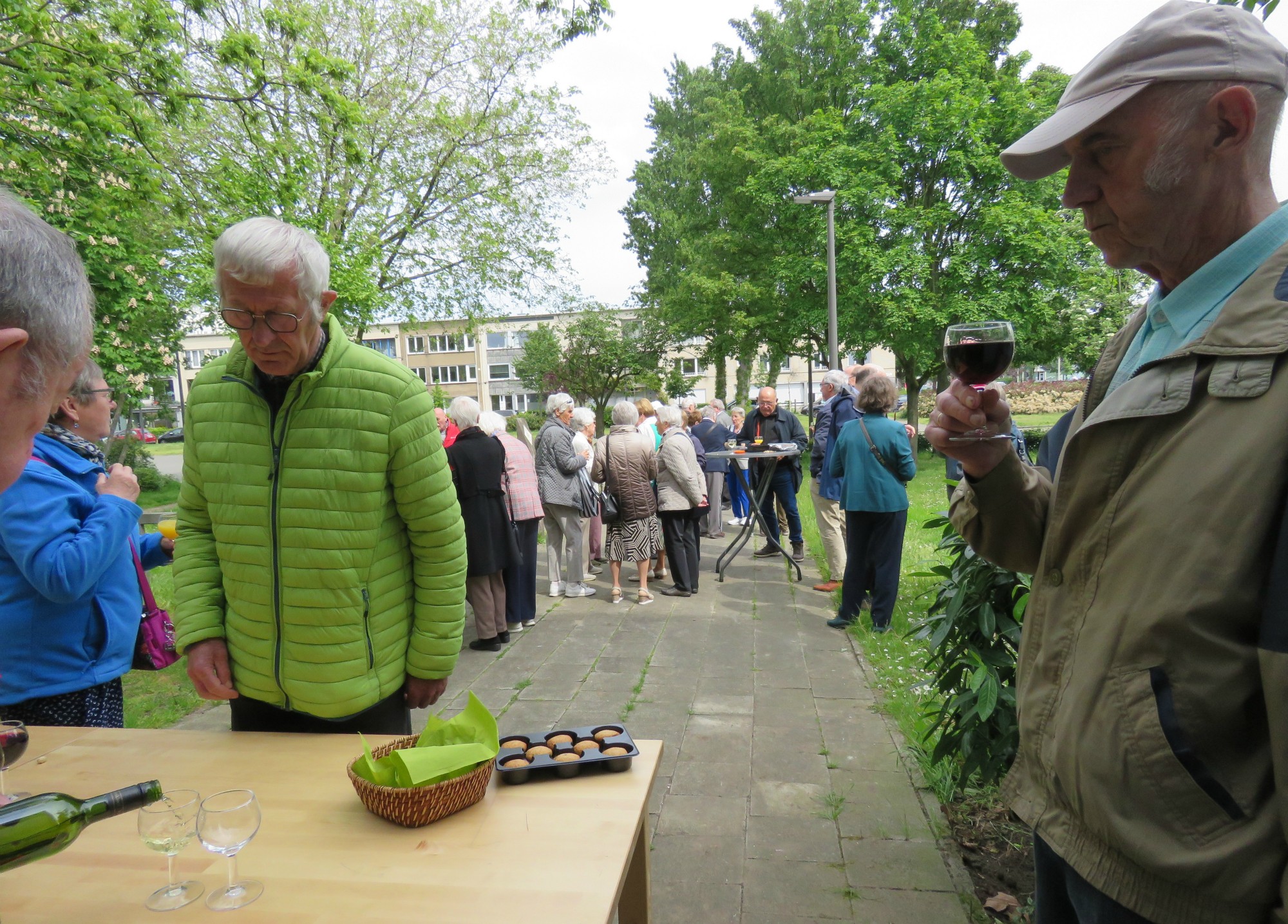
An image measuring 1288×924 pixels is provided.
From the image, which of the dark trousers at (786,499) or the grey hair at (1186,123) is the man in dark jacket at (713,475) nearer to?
the dark trousers at (786,499)

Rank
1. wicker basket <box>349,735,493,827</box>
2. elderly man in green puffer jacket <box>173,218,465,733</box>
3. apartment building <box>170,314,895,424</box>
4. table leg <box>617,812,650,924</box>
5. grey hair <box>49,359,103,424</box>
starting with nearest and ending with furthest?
wicker basket <box>349,735,493,827</box> < table leg <box>617,812,650,924</box> < elderly man in green puffer jacket <box>173,218,465,733</box> < grey hair <box>49,359,103,424</box> < apartment building <box>170,314,895,424</box>

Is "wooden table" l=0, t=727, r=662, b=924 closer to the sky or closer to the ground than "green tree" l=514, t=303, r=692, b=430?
closer to the ground

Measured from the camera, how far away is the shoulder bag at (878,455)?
241 inches

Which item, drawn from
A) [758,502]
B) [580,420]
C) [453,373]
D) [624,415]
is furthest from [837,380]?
[453,373]

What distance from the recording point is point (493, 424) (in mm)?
6539

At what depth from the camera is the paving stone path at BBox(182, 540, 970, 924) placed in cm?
283

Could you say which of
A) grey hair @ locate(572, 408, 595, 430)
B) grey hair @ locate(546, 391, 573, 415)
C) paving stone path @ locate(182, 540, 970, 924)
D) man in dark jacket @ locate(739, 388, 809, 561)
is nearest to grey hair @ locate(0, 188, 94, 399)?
paving stone path @ locate(182, 540, 970, 924)

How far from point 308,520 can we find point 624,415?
17.8 ft

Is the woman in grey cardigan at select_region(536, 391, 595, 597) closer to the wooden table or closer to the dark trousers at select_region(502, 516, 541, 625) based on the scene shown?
the dark trousers at select_region(502, 516, 541, 625)

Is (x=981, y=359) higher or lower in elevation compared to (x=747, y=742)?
higher

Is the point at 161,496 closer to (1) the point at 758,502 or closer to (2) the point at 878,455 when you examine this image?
(1) the point at 758,502

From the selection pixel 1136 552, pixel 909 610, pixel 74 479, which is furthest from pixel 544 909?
pixel 909 610

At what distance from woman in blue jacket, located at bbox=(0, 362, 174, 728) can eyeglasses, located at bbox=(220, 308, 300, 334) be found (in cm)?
86

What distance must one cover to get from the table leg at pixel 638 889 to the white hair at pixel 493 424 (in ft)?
16.0
